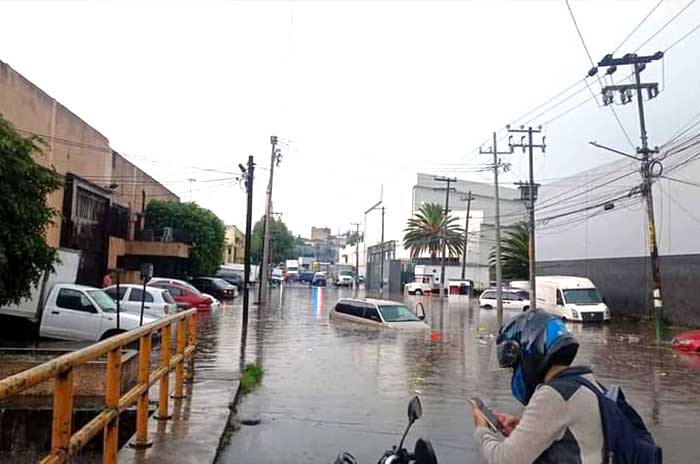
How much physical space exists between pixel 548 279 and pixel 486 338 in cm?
1783

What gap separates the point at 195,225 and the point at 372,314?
26.7 meters

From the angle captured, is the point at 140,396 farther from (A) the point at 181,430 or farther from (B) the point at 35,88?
(B) the point at 35,88

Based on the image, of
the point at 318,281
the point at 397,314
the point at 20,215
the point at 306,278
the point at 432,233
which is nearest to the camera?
the point at 20,215

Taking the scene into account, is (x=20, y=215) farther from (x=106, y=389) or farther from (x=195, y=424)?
(x=106, y=389)

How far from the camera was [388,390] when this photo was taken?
39.3 feet

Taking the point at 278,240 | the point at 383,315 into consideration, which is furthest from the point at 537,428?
the point at 278,240

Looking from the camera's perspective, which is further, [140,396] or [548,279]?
[548,279]

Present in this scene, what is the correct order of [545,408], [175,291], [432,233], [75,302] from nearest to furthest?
1. [545,408]
2. [75,302]
3. [175,291]
4. [432,233]

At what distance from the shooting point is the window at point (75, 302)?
57.5 ft

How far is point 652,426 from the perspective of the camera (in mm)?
9711

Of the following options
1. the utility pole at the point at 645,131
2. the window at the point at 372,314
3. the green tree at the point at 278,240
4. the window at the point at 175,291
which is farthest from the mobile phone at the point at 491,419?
the green tree at the point at 278,240

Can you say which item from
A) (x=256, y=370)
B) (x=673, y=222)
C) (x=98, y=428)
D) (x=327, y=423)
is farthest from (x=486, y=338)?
(x=98, y=428)

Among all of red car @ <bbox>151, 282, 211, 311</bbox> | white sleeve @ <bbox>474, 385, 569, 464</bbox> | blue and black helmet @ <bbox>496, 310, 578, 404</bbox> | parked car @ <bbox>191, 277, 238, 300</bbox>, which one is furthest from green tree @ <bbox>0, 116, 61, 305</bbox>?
parked car @ <bbox>191, 277, 238, 300</bbox>

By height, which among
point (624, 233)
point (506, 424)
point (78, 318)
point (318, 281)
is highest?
point (624, 233)
